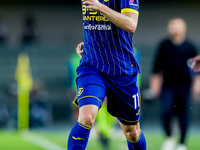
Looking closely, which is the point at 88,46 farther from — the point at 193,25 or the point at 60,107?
the point at 193,25

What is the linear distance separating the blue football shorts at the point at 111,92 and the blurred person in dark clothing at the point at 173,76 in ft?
13.6

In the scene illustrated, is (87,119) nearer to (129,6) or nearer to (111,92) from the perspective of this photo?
(111,92)

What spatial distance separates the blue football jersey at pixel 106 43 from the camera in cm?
568

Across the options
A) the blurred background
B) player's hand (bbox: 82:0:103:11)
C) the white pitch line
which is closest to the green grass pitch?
the white pitch line

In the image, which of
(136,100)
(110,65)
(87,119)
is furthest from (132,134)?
(87,119)

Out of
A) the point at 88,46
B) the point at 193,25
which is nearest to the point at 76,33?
the point at 193,25

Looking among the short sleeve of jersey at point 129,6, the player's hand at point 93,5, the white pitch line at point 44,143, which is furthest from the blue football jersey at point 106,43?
the white pitch line at point 44,143

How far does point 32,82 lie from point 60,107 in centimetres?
114

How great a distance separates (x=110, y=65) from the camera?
5715 mm

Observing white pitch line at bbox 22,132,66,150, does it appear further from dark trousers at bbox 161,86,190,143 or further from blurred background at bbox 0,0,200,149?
dark trousers at bbox 161,86,190,143

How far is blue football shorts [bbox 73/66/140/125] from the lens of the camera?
18.0ft

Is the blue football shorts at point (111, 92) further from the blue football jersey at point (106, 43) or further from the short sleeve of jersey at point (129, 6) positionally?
the short sleeve of jersey at point (129, 6)

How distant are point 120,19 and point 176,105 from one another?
5.11 meters

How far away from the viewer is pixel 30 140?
12.4 m
